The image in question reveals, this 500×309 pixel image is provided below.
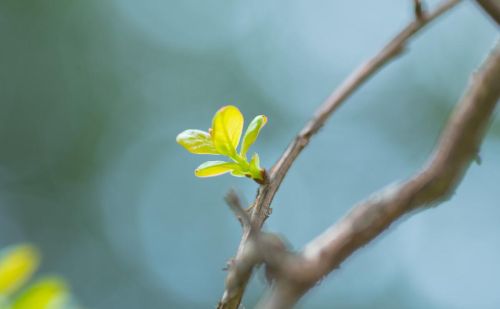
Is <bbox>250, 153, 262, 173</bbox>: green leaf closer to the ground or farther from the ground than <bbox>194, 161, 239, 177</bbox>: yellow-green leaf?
closer to the ground

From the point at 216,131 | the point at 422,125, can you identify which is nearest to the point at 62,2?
the point at 422,125

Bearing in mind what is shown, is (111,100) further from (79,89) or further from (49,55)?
(49,55)

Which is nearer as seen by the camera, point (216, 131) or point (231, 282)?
point (231, 282)

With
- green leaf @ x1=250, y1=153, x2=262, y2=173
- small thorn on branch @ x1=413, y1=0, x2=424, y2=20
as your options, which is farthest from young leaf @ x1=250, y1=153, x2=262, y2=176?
small thorn on branch @ x1=413, y1=0, x2=424, y2=20

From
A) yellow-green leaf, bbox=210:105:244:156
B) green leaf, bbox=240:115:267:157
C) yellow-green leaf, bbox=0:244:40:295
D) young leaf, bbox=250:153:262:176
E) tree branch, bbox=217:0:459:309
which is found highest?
yellow-green leaf, bbox=0:244:40:295

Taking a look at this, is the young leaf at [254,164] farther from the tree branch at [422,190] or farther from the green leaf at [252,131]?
the tree branch at [422,190]

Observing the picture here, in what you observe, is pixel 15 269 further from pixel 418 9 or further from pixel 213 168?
pixel 418 9

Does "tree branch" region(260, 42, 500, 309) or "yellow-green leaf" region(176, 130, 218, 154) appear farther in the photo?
"yellow-green leaf" region(176, 130, 218, 154)

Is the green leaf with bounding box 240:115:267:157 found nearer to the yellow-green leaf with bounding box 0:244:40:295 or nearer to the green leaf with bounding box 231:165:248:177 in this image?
the green leaf with bounding box 231:165:248:177

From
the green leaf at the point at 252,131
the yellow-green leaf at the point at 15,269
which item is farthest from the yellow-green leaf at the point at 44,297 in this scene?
the green leaf at the point at 252,131
